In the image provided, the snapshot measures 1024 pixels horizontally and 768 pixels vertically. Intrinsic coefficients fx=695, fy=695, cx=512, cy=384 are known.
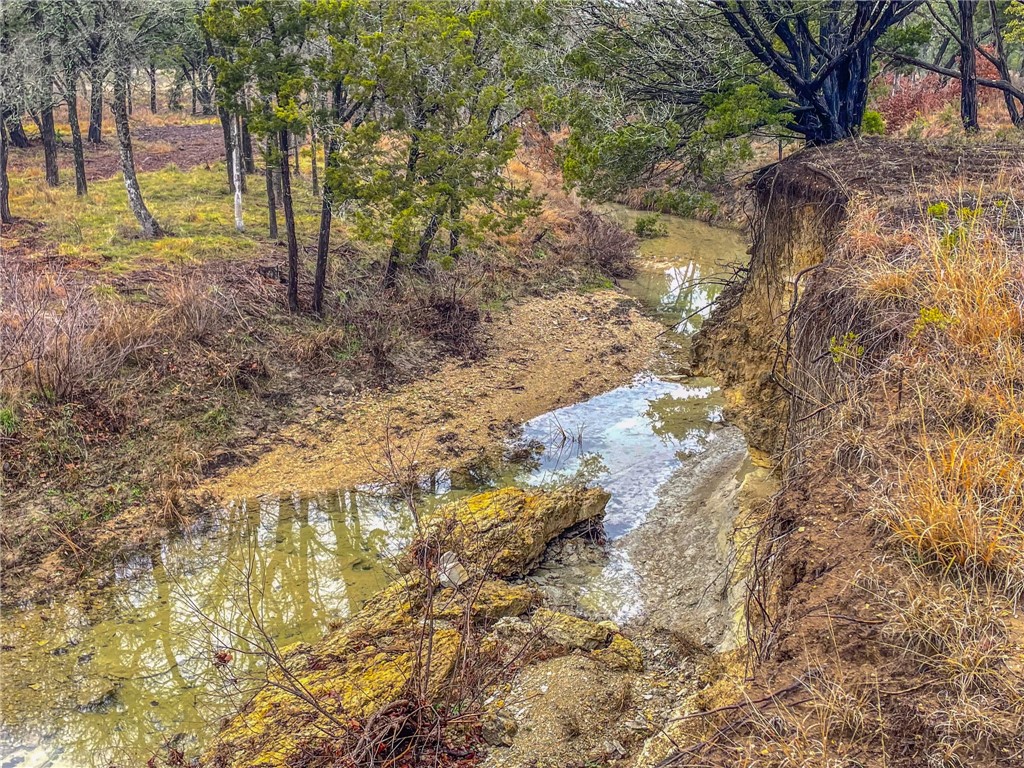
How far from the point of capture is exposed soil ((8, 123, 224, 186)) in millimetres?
Result: 25062

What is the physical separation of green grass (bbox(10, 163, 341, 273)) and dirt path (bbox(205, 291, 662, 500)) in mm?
6183

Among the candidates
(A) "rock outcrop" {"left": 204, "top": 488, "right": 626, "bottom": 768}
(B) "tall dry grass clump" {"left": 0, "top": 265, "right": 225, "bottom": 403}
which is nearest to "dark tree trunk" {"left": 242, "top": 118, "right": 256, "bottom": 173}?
(B) "tall dry grass clump" {"left": 0, "top": 265, "right": 225, "bottom": 403}

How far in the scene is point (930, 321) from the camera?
4750mm

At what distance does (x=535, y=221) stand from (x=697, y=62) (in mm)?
13228

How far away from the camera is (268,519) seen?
31.2ft

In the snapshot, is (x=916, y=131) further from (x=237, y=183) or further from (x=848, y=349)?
(x=237, y=183)

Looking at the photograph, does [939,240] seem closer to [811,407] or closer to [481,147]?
[811,407]

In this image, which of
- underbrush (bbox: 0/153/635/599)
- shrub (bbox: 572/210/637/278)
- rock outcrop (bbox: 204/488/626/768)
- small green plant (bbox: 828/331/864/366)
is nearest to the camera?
rock outcrop (bbox: 204/488/626/768)

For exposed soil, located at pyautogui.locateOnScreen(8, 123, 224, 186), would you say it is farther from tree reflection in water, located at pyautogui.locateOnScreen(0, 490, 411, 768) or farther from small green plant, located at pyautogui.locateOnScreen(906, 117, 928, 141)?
small green plant, located at pyautogui.locateOnScreen(906, 117, 928, 141)

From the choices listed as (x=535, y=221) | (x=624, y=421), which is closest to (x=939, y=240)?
(x=624, y=421)

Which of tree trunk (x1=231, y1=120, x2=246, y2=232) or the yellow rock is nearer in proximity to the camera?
the yellow rock

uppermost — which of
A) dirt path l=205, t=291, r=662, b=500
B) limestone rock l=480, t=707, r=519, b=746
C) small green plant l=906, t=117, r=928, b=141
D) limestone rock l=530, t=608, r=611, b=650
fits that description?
small green plant l=906, t=117, r=928, b=141

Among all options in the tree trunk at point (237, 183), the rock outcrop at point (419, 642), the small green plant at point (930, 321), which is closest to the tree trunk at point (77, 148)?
the tree trunk at point (237, 183)

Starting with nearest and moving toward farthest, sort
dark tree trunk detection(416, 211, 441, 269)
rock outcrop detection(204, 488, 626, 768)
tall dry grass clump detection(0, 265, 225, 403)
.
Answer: rock outcrop detection(204, 488, 626, 768) → tall dry grass clump detection(0, 265, 225, 403) → dark tree trunk detection(416, 211, 441, 269)
